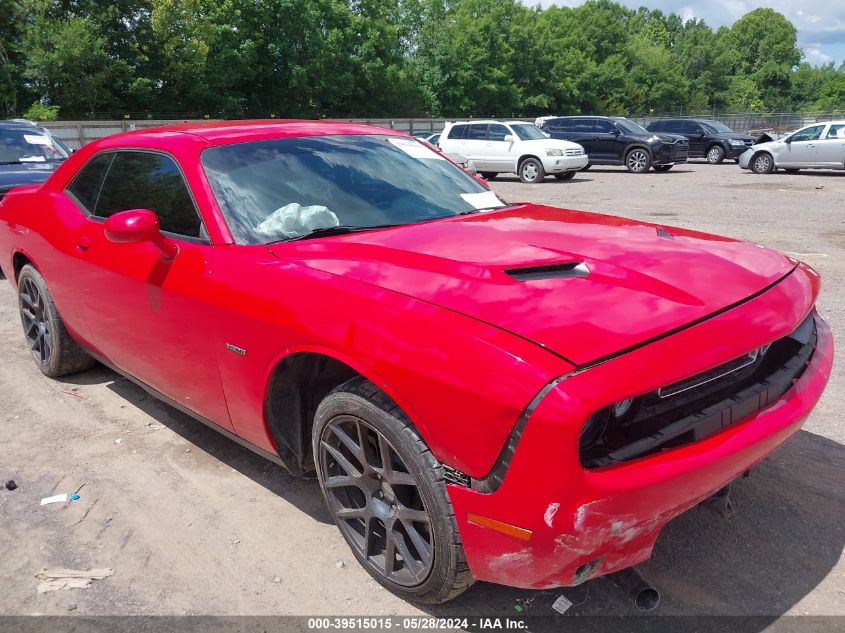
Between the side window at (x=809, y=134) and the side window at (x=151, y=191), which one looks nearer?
the side window at (x=151, y=191)

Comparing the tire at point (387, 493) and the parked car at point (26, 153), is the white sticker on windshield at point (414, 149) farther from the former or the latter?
the parked car at point (26, 153)

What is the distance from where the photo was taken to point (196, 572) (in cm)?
251

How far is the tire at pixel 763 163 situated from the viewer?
18859mm

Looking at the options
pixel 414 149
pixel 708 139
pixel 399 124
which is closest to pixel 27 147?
pixel 414 149

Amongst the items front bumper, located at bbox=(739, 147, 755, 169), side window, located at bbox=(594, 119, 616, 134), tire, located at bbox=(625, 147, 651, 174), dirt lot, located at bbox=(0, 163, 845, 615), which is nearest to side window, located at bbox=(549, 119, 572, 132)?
side window, located at bbox=(594, 119, 616, 134)

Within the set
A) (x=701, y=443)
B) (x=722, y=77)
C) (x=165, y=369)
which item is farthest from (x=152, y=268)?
(x=722, y=77)

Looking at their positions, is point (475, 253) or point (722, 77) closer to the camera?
point (475, 253)

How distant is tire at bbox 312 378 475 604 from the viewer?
79.0 inches

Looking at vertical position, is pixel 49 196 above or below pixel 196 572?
above

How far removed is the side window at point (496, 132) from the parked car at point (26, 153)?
12295 millimetres

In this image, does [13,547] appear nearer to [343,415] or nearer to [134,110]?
[343,415]

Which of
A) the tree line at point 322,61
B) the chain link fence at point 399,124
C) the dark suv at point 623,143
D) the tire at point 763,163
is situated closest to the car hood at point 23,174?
the chain link fence at point 399,124

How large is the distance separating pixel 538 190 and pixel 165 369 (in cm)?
1466

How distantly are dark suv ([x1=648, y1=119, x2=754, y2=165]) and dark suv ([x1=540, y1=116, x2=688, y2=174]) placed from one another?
263 cm
